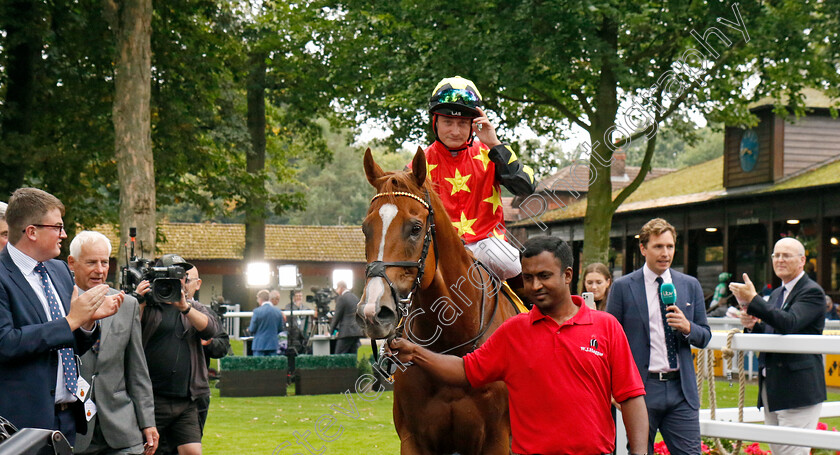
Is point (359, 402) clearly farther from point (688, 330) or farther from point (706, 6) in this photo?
point (706, 6)

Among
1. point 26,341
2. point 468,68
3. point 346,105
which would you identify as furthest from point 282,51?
point 26,341

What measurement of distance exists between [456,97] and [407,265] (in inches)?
54.2

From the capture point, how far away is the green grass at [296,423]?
9.63m

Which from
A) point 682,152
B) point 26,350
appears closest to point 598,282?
point 26,350

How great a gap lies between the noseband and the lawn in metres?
4.02

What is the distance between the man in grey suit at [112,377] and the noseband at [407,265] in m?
1.96

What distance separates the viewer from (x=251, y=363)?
1498cm

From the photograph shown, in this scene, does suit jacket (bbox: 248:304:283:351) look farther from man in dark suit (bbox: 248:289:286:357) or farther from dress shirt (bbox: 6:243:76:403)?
dress shirt (bbox: 6:243:76:403)

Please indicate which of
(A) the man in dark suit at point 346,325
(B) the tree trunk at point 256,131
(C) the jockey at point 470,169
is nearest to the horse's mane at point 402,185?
(C) the jockey at point 470,169

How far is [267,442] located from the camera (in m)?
9.97

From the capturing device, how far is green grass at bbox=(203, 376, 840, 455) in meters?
9.63

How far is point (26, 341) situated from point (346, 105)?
18.8m

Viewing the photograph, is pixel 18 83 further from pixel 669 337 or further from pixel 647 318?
pixel 669 337

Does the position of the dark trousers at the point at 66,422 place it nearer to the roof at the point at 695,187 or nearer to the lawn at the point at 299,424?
the lawn at the point at 299,424
